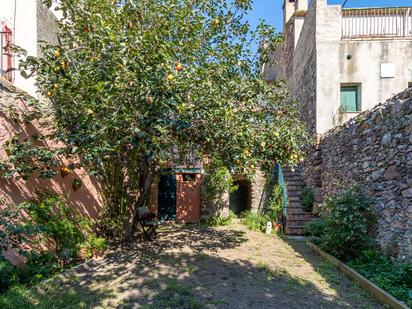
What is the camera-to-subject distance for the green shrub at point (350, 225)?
5140 millimetres

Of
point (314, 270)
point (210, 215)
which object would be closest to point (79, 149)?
point (314, 270)

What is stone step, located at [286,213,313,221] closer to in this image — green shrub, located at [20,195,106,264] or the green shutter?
the green shutter

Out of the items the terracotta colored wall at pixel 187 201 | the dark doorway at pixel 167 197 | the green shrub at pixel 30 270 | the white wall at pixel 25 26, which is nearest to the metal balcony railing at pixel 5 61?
the white wall at pixel 25 26

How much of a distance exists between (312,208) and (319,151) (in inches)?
72.9

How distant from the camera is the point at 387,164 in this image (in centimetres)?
482

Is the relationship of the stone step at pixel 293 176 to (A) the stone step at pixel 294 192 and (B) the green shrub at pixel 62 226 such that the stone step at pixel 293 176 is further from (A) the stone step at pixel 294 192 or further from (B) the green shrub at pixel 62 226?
(B) the green shrub at pixel 62 226

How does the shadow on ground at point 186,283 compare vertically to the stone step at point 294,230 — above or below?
above

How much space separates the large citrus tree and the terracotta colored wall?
9.31 feet

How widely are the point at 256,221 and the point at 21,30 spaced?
888cm

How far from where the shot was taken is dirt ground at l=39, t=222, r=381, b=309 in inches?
145

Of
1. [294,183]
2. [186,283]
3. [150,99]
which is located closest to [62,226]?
[186,283]

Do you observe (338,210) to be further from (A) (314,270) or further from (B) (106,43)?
(B) (106,43)

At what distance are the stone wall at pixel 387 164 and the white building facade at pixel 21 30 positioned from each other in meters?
7.81

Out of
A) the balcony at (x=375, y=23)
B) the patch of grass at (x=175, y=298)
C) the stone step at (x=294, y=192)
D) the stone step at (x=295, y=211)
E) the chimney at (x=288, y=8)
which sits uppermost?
the chimney at (x=288, y=8)
